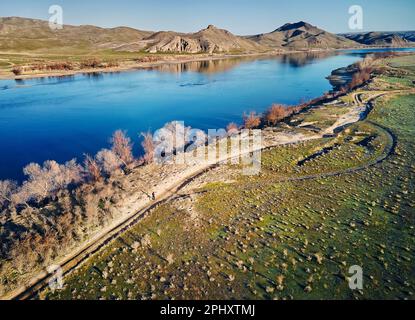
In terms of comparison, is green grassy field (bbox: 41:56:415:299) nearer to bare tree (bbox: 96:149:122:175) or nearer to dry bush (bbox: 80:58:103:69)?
bare tree (bbox: 96:149:122:175)

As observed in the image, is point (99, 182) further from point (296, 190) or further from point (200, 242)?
point (296, 190)

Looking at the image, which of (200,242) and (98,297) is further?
(200,242)

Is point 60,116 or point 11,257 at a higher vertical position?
point 60,116

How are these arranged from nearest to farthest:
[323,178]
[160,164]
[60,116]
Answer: [323,178], [160,164], [60,116]

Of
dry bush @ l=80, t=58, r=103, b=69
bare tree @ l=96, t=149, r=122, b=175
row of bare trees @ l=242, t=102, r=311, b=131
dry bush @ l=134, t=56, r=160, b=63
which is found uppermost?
dry bush @ l=134, t=56, r=160, b=63

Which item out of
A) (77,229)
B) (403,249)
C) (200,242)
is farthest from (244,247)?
(77,229)

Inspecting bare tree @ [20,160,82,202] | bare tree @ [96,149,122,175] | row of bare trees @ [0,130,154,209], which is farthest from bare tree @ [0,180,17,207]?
bare tree @ [96,149,122,175]
